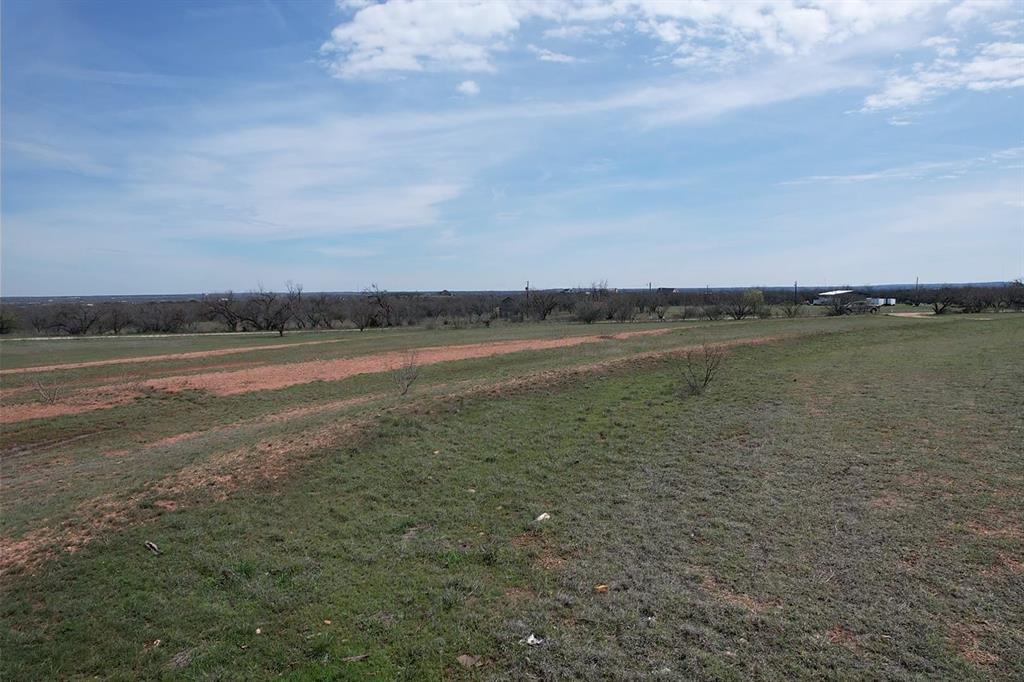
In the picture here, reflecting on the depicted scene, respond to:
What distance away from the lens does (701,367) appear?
1633 cm

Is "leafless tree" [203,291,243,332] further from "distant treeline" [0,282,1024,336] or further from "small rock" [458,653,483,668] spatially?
"small rock" [458,653,483,668]

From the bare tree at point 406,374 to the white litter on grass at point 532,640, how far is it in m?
10.8

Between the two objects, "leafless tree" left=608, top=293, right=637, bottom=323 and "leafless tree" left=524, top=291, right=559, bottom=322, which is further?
"leafless tree" left=524, top=291, right=559, bottom=322

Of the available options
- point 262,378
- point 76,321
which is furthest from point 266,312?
point 262,378

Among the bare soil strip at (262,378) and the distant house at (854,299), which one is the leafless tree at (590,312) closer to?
the distant house at (854,299)

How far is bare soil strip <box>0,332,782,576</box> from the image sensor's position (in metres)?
6.87

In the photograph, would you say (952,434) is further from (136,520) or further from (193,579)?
(136,520)

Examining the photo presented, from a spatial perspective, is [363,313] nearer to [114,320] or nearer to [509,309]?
[509,309]

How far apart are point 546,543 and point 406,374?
1185cm

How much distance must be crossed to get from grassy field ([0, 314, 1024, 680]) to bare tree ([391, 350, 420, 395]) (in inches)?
98.4

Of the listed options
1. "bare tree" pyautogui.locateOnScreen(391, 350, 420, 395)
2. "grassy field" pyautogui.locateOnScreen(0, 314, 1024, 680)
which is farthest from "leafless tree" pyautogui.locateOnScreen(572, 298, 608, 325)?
"grassy field" pyautogui.locateOnScreen(0, 314, 1024, 680)

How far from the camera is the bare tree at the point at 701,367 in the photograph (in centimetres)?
1357

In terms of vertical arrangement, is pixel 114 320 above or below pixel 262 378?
above

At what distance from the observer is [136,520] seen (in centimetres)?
734
